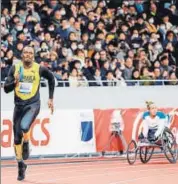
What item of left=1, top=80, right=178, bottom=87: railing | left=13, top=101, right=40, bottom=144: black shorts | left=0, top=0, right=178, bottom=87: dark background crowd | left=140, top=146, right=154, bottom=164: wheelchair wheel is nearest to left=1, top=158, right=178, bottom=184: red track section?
left=140, top=146, right=154, bottom=164: wheelchair wheel

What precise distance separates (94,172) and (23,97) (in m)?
2.25

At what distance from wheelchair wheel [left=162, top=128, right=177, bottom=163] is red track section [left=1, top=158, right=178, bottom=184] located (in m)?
0.18

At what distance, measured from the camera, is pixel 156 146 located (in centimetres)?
1552

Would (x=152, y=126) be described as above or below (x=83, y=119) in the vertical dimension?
below

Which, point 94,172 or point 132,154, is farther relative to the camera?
point 132,154

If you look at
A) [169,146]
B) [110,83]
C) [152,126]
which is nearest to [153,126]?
[152,126]

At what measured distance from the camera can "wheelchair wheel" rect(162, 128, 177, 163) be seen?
15516 millimetres

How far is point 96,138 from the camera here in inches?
687

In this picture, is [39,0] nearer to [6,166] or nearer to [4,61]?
[4,61]

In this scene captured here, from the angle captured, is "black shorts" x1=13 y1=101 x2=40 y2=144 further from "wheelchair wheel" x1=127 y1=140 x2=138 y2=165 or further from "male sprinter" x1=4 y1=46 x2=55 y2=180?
"wheelchair wheel" x1=127 y1=140 x2=138 y2=165

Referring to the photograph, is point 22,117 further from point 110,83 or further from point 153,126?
point 110,83

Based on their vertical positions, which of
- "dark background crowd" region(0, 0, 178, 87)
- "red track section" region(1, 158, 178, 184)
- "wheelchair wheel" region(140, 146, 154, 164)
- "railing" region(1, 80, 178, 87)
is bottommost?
"red track section" region(1, 158, 178, 184)

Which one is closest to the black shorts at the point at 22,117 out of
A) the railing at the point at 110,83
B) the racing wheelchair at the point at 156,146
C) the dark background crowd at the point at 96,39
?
the racing wheelchair at the point at 156,146

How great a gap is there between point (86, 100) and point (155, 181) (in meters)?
7.58
